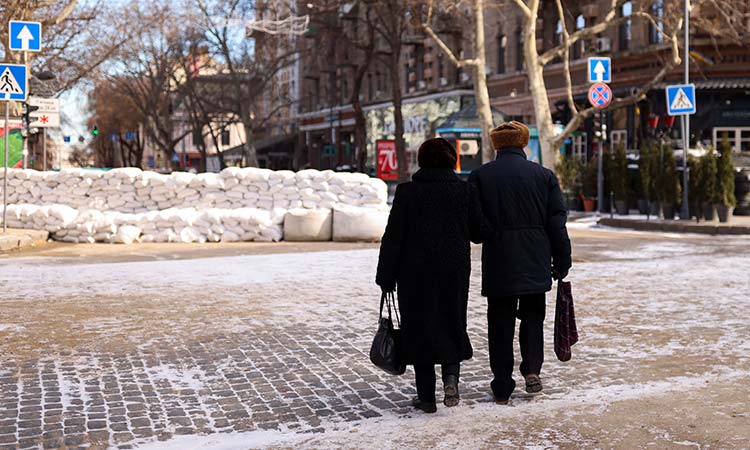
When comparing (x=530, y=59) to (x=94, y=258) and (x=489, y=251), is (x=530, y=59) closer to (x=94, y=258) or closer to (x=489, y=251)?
(x=94, y=258)

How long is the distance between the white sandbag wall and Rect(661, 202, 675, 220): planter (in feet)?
25.2

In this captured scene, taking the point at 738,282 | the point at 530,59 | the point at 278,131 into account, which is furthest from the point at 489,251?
the point at 278,131

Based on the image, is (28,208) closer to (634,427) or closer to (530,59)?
(530,59)

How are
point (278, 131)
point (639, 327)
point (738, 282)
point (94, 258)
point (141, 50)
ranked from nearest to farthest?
1. point (639, 327)
2. point (738, 282)
3. point (94, 258)
4. point (141, 50)
5. point (278, 131)

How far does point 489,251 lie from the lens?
602cm

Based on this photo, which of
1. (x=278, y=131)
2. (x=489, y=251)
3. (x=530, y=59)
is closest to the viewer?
(x=489, y=251)

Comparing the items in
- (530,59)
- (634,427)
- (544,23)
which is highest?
(544,23)

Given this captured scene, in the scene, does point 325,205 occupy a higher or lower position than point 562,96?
lower

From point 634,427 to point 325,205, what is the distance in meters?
15.1

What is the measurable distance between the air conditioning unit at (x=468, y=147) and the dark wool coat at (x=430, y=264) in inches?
1136

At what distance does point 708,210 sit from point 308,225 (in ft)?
31.3

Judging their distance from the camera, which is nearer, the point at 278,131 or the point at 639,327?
the point at 639,327

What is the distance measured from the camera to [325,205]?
795 inches

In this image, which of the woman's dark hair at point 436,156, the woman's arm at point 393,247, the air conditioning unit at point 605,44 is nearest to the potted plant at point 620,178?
the air conditioning unit at point 605,44
